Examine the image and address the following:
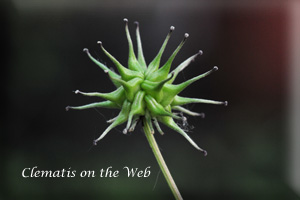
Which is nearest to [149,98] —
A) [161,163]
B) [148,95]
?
[148,95]

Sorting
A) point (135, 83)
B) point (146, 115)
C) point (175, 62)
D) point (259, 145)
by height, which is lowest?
point (259, 145)

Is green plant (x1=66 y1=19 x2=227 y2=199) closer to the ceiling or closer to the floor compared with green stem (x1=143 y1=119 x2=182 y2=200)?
closer to the ceiling

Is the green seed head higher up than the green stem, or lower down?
higher up

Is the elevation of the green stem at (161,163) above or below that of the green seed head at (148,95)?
below

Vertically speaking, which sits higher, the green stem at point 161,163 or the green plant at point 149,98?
the green plant at point 149,98

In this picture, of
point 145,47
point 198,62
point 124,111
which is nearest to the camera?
point 124,111

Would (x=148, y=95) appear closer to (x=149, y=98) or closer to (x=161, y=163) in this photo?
(x=149, y=98)

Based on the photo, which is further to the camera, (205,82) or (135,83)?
(205,82)

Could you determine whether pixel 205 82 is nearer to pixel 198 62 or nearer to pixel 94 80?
pixel 198 62

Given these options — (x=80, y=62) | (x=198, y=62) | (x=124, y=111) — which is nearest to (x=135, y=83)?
(x=124, y=111)

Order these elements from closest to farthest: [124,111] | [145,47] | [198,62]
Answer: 1. [124,111]
2. [145,47]
3. [198,62]

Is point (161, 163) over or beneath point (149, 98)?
beneath
